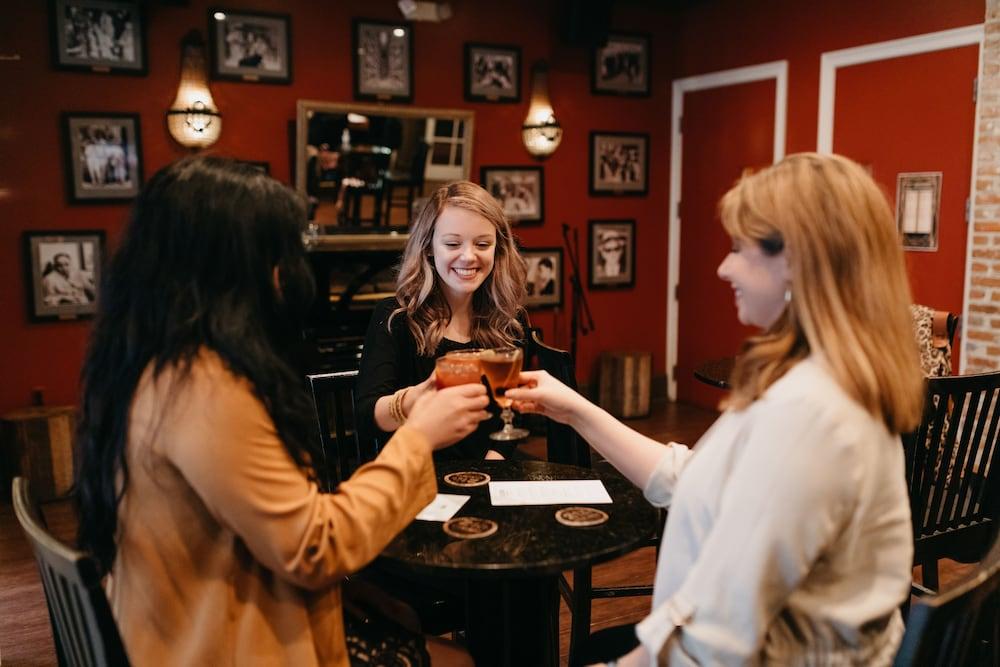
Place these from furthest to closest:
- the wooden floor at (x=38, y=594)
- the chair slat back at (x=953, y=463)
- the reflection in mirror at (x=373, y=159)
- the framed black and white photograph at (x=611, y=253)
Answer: the framed black and white photograph at (x=611, y=253), the reflection in mirror at (x=373, y=159), the wooden floor at (x=38, y=594), the chair slat back at (x=953, y=463)

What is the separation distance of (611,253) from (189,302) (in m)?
5.41

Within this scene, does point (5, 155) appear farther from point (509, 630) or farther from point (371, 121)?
point (509, 630)

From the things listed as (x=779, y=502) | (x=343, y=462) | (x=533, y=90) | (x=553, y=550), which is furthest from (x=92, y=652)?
(x=533, y=90)

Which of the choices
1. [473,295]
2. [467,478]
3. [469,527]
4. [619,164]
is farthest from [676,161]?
[469,527]

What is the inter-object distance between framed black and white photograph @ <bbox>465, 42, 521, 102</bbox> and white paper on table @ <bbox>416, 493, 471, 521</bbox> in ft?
14.3

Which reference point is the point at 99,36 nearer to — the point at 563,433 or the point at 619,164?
the point at 619,164

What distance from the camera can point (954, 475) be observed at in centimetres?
240

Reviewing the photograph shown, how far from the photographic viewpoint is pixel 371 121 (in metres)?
5.28

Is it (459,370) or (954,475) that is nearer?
(459,370)

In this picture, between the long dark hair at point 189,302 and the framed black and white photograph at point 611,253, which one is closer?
the long dark hair at point 189,302

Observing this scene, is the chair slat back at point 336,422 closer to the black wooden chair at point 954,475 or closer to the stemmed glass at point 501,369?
the stemmed glass at point 501,369

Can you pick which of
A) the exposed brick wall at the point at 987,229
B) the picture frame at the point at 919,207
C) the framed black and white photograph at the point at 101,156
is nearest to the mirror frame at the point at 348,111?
the framed black and white photograph at the point at 101,156

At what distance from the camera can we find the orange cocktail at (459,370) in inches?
68.1

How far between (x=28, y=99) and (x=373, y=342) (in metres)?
3.25
